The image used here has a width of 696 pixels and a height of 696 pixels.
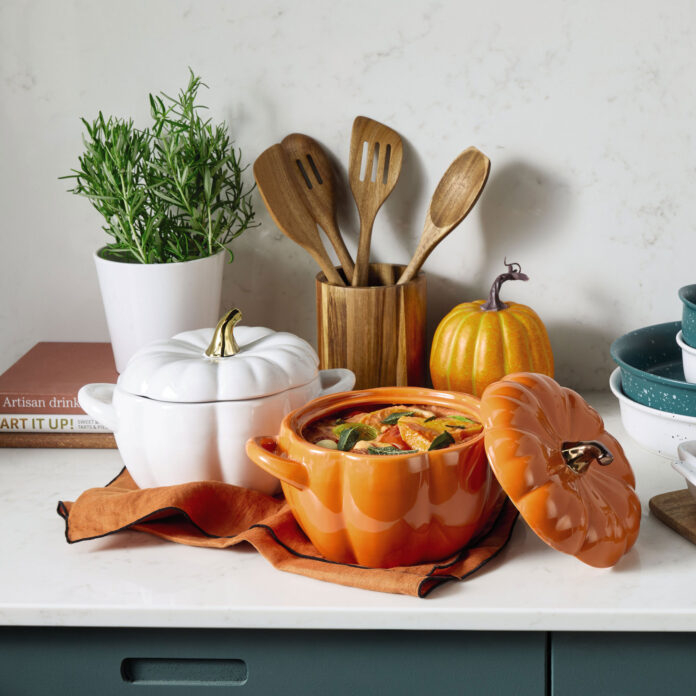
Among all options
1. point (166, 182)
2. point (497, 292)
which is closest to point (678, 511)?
point (497, 292)

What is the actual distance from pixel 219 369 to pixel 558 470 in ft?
1.23

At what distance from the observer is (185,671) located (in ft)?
2.64

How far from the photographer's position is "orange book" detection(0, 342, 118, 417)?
1.12 metres

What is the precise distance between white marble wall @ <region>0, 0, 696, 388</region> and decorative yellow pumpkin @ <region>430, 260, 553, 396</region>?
0.46 feet

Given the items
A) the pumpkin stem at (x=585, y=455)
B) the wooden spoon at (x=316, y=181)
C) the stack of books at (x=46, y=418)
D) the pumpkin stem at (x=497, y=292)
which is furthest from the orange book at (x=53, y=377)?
the pumpkin stem at (x=585, y=455)

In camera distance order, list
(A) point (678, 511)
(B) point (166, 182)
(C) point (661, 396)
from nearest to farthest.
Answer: (A) point (678, 511) < (C) point (661, 396) < (B) point (166, 182)

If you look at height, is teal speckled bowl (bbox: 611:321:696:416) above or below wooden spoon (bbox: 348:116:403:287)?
below

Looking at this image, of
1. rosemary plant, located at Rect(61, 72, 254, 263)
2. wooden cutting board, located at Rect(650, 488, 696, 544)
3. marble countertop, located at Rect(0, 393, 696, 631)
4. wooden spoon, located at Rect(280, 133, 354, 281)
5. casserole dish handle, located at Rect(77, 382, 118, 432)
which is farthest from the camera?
wooden spoon, located at Rect(280, 133, 354, 281)

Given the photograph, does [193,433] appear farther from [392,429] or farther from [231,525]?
[392,429]

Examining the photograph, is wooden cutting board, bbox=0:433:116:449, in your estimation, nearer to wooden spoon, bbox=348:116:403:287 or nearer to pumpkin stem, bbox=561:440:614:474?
wooden spoon, bbox=348:116:403:287

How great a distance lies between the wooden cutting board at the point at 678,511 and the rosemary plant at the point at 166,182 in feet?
2.06

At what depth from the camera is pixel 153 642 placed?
0.79 metres

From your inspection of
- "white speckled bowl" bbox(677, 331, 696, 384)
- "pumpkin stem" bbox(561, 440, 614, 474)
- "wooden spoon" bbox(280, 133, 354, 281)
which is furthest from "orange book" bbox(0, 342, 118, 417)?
"white speckled bowl" bbox(677, 331, 696, 384)

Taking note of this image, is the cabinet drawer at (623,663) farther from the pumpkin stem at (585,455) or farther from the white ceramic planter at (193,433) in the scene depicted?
the white ceramic planter at (193,433)
